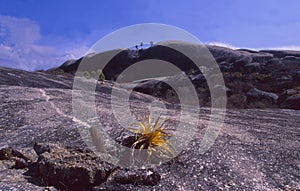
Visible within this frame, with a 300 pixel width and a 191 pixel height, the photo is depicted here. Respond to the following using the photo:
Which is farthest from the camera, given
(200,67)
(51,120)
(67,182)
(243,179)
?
(200,67)

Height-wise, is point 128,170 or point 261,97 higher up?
point 261,97

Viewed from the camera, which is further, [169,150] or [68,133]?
[68,133]

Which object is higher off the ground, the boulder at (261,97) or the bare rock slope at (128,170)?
the boulder at (261,97)

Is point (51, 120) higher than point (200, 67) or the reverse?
the reverse

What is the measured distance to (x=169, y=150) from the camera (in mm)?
4742

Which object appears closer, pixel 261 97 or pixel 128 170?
pixel 128 170

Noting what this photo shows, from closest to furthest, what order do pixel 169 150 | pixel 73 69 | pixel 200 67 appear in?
pixel 169 150 < pixel 200 67 < pixel 73 69

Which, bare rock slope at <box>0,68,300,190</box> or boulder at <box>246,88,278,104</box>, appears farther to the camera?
boulder at <box>246,88,278,104</box>

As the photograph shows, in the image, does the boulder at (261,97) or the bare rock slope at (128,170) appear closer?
the bare rock slope at (128,170)

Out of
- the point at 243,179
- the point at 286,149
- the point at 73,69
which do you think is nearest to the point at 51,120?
the point at 243,179

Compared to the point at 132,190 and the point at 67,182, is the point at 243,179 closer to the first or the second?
the point at 132,190

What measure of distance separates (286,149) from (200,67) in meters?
27.0

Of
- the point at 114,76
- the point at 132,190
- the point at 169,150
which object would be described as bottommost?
the point at 132,190

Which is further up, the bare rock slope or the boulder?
the boulder
